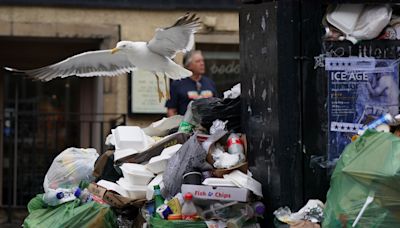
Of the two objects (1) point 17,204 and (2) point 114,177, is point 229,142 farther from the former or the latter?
(1) point 17,204

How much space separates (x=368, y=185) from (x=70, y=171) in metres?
2.60

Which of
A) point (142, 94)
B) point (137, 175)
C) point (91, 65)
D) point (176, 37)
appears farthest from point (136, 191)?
point (142, 94)

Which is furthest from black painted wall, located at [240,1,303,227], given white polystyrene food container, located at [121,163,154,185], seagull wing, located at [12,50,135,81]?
seagull wing, located at [12,50,135,81]

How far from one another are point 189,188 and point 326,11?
1170 mm

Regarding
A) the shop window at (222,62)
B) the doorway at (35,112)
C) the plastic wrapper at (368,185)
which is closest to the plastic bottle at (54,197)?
the plastic wrapper at (368,185)

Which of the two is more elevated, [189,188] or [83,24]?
[83,24]

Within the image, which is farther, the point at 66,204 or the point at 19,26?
the point at 19,26

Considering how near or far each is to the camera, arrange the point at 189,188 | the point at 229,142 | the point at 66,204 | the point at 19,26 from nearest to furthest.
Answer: the point at 189,188, the point at 229,142, the point at 66,204, the point at 19,26

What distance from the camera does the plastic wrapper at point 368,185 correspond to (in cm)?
345

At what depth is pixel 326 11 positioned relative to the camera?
4.17m

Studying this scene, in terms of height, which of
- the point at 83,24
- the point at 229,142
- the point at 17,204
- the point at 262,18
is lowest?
the point at 17,204

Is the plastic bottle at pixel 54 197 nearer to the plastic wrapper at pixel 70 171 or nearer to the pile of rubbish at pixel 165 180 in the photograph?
the pile of rubbish at pixel 165 180

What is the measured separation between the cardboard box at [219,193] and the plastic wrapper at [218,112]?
2.59ft

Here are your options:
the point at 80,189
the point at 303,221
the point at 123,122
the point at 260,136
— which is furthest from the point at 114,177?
the point at 123,122
